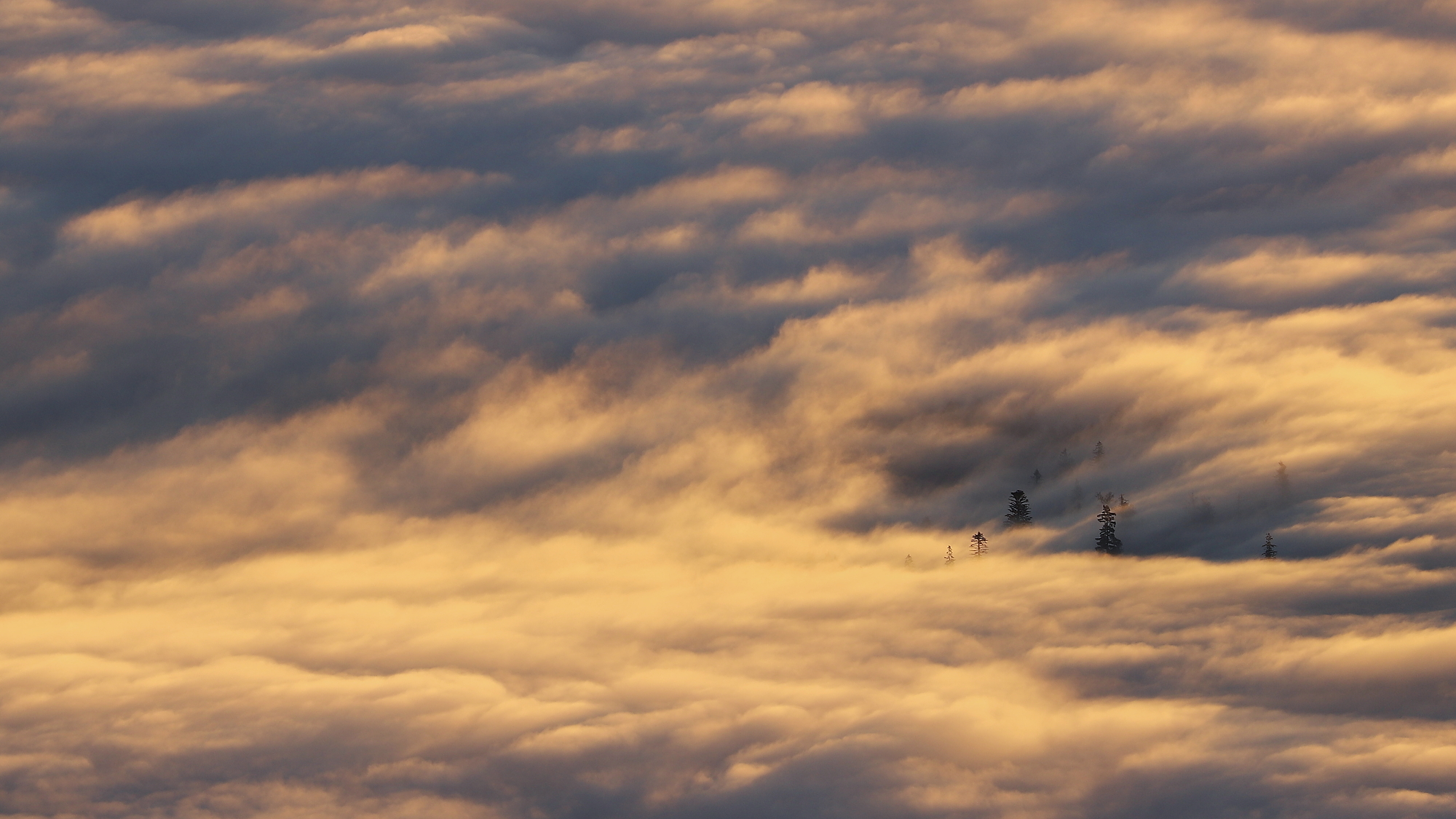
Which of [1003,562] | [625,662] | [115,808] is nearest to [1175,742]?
[1003,562]

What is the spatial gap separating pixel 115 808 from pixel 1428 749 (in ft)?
349

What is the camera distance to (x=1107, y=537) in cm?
9950

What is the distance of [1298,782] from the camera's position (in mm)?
84062

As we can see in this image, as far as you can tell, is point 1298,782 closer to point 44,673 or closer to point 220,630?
point 220,630

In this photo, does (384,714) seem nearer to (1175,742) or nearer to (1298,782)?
(1175,742)

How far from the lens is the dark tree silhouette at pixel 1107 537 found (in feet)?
311

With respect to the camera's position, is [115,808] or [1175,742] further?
[115,808]

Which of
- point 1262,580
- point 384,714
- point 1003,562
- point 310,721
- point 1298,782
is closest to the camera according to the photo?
point 1298,782

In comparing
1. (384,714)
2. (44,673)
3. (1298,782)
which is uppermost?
(44,673)

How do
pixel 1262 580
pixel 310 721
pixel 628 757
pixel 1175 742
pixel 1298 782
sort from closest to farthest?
pixel 1298 782, pixel 1175 742, pixel 1262 580, pixel 628 757, pixel 310 721

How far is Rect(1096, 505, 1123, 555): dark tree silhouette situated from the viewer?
9494 centimetres

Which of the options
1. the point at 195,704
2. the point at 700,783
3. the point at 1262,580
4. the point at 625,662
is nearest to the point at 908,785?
the point at 700,783

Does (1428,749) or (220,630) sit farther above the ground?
(220,630)

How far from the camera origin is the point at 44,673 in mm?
149375
